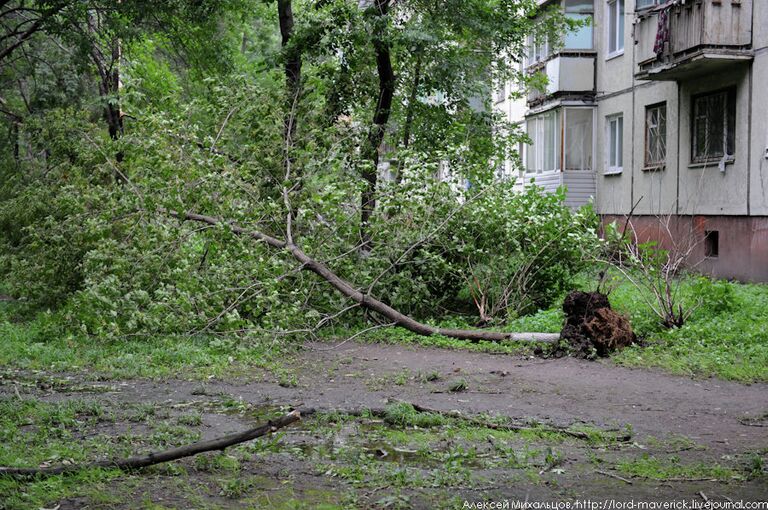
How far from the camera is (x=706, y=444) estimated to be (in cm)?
634

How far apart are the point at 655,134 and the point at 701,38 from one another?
3.83m

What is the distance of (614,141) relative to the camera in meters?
23.0

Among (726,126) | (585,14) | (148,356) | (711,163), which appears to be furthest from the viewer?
(585,14)

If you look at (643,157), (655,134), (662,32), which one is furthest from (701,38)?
(643,157)

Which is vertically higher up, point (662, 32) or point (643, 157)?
point (662, 32)

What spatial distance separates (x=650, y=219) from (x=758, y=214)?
371 centimetres

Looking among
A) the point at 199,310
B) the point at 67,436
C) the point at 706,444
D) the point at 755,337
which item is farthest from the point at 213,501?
the point at 755,337

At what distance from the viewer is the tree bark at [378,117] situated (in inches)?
508

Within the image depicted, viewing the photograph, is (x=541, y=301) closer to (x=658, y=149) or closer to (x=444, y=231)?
(x=444, y=231)

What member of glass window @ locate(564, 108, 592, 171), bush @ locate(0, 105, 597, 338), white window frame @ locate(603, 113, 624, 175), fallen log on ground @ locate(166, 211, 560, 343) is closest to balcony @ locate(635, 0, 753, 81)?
white window frame @ locate(603, 113, 624, 175)

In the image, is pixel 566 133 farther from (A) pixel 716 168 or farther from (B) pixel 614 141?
(A) pixel 716 168

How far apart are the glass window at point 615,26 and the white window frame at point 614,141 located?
1.69 meters

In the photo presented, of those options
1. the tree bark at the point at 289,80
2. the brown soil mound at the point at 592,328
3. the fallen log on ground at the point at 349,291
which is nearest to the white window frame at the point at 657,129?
the tree bark at the point at 289,80

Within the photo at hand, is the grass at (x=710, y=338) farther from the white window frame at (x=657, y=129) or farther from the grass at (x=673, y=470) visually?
the white window frame at (x=657, y=129)
